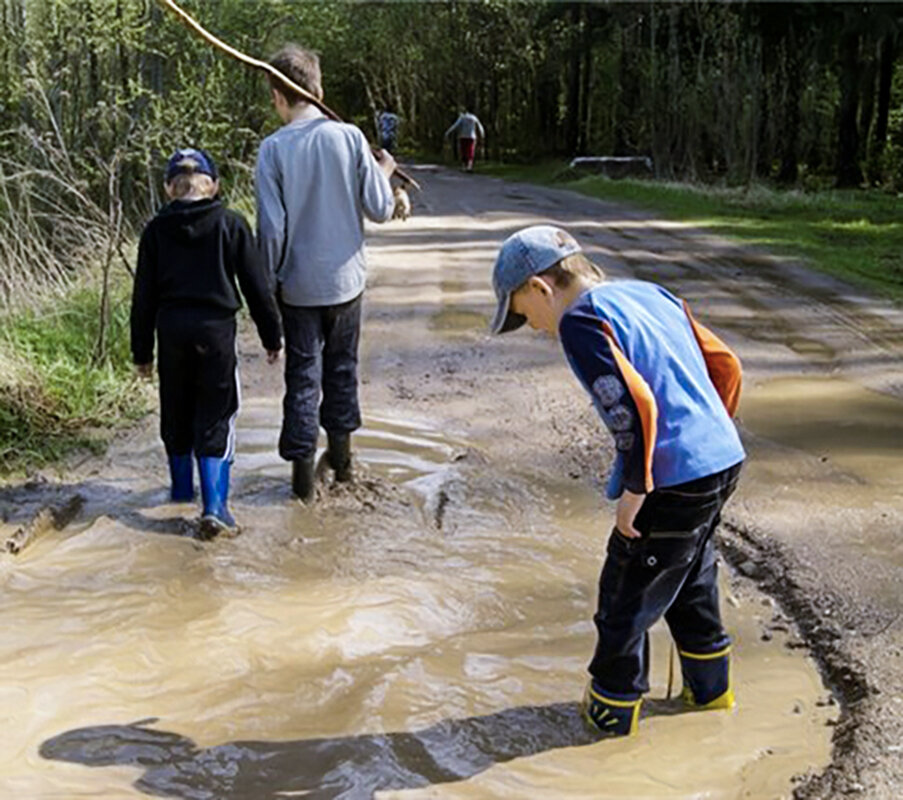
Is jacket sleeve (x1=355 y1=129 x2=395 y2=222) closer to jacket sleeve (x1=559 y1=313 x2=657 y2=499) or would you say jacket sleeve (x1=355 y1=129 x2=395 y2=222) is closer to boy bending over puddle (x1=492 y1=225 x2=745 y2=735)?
boy bending over puddle (x1=492 y1=225 x2=745 y2=735)

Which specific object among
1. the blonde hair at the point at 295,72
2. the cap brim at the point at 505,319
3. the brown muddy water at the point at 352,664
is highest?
the blonde hair at the point at 295,72

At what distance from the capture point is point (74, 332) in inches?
302

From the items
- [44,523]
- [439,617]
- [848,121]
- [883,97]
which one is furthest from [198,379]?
[883,97]

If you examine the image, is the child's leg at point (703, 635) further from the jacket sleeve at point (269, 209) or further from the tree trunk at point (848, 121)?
the tree trunk at point (848, 121)

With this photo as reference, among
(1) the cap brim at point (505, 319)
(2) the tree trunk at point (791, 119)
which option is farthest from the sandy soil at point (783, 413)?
(2) the tree trunk at point (791, 119)

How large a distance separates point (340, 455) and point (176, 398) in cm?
90

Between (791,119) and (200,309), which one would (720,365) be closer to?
(200,309)

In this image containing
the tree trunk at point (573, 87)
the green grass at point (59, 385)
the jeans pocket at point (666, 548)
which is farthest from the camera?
the tree trunk at point (573, 87)

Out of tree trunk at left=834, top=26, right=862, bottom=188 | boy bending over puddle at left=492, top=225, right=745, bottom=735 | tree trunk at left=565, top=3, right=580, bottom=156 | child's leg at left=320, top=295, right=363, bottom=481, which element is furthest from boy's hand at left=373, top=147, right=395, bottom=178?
tree trunk at left=565, top=3, right=580, bottom=156

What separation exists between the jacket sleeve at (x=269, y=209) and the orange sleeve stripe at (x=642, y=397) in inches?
→ 94.9

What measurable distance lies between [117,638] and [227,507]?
120 cm

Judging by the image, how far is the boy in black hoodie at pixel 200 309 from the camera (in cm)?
488

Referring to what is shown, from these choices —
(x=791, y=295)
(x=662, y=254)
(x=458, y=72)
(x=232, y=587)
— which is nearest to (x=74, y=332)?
(x=232, y=587)

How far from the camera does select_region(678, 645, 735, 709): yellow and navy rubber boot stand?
139 inches
